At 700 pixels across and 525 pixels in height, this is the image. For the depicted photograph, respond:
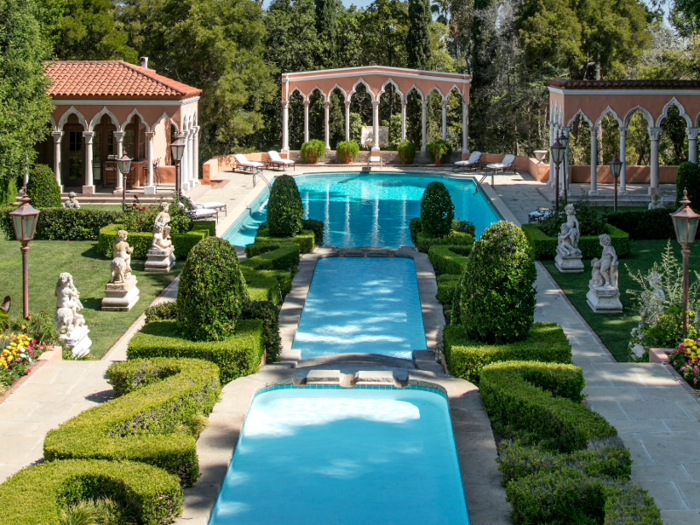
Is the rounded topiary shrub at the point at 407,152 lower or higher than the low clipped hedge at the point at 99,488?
higher

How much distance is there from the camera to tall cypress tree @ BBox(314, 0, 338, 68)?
42531 mm

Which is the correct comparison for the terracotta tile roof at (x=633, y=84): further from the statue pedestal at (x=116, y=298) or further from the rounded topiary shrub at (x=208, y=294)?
the rounded topiary shrub at (x=208, y=294)

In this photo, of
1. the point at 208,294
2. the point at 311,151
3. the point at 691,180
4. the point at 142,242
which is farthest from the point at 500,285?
the point at 311,151

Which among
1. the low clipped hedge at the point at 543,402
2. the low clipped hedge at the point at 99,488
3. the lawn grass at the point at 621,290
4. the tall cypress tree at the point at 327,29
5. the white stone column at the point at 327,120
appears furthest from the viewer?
the tall cypress tree at the point at 327,29

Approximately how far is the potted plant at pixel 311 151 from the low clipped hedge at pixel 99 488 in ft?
103

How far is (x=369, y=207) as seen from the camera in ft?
94.7

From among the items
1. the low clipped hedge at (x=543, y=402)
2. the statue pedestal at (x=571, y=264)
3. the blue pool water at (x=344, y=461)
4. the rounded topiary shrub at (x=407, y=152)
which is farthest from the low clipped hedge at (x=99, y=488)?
the rounded topiary shrub at (x=407, y=152)

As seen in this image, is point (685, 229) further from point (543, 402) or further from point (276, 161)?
point (276, 161)

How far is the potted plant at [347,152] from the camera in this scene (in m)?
38.6

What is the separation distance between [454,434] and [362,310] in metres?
6.60

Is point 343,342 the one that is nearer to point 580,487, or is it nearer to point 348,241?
point 580,487

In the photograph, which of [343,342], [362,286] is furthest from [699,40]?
[343,342]

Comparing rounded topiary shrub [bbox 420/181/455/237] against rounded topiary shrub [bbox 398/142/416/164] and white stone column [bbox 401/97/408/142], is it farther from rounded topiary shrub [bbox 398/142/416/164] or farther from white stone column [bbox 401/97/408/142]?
white stone column [bbox 401/97/408/142]

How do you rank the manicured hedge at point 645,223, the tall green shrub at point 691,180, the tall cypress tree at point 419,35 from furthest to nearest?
the tall cypress tree at point 419,35 → the tall green shrub at point 691,180 → the manicured hedge at point 645,223
